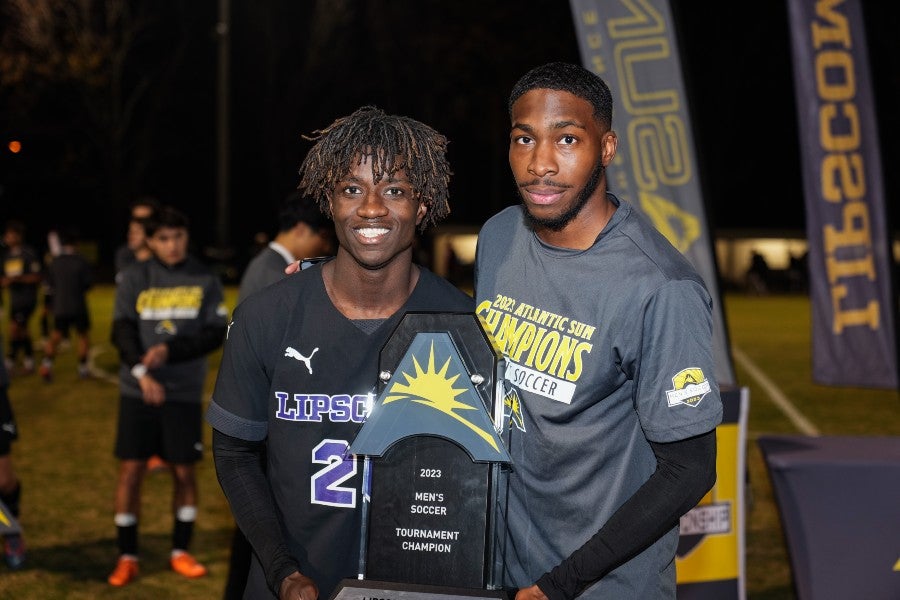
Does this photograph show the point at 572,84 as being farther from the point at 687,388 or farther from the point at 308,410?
the point at 308,410

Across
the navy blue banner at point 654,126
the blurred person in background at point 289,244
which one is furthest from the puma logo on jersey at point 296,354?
the navy blue banner at point 654,126

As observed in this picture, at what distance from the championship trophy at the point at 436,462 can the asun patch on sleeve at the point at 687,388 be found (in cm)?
41

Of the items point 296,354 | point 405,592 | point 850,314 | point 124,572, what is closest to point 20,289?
point 124,572

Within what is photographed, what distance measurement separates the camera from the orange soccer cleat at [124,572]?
6.69m

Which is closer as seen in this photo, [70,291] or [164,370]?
[164,370]

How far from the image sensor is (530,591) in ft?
8.70

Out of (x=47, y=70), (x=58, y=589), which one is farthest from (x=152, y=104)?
(x=58, y=589)

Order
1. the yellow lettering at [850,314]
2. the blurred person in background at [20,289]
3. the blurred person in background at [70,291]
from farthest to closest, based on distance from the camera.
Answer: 1. the blurred person in background at [20,289]
2. the blurred person in background at [70,291]
3. the yellow lettering at [850,314]

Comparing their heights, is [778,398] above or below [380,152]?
below

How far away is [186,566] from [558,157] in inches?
192

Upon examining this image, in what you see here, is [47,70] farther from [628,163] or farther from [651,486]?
[651,486]

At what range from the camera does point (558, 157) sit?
2828 millimetres

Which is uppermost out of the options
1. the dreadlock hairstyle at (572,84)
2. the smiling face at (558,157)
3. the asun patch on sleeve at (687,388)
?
the dreadlock hairstyle at (572,84)

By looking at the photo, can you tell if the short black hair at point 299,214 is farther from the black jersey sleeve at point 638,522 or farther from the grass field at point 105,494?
the black jersey sleeve at point 638,522
